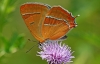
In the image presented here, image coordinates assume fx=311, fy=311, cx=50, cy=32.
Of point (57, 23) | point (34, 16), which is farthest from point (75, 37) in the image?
point (34, 16)

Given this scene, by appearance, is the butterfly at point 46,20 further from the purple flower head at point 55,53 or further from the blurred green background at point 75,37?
the blurred green background at point 75,37

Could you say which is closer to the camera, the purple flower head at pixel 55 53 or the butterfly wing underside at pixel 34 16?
the butterfly wing underside at pixel 34 16

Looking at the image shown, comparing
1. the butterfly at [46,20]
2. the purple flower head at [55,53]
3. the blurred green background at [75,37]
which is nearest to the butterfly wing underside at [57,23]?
the butterfly at [46,20]

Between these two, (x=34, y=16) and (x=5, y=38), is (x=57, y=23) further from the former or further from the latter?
(x=5, y=38)

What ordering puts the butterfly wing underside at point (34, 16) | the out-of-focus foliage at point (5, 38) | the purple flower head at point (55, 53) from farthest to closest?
the out-of-focus foliage at point (5, 38) < the purple flower head at point (55, 53) < the butterfly wing underside at point (34, 16)

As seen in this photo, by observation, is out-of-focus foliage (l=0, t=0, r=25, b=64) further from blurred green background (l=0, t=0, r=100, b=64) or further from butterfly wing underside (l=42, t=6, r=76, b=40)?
butterfly wing underside (l=42, t=6, r=76, b=40)

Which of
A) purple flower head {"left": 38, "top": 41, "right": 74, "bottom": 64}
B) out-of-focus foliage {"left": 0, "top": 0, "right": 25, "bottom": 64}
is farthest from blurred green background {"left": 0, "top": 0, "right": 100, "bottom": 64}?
purple flower head {"left": 38, "top": 41, "right": 74, "bottom": 64}
